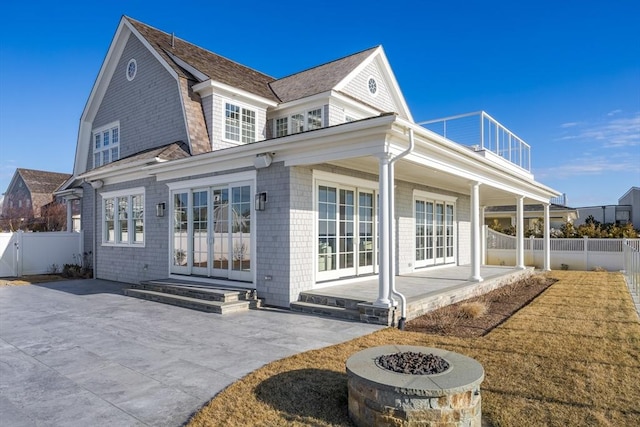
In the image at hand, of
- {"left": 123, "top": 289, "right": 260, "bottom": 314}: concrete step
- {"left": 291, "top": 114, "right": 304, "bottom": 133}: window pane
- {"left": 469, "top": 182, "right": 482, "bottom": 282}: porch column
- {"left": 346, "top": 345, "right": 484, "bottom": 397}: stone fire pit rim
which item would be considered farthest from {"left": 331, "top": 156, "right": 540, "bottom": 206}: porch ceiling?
{"left": 346, "top": 345, "right": 484, "bottom": 397}: stone fire pit rim

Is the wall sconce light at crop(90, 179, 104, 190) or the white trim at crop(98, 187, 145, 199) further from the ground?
the wall sconce light at crop(90, 179, 104, 190)

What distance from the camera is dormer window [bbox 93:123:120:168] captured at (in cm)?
1487

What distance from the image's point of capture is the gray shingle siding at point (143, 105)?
12602 millimetres

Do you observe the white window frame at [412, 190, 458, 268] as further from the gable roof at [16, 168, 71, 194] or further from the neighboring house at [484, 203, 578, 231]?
the gable roof at [16, 168, 71, 194]

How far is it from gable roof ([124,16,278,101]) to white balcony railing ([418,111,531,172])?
5.82 meters

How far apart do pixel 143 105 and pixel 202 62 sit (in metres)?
2.53

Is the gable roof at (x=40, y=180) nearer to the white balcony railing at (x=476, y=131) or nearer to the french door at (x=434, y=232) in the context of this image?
the french door at (x=434, y=232)

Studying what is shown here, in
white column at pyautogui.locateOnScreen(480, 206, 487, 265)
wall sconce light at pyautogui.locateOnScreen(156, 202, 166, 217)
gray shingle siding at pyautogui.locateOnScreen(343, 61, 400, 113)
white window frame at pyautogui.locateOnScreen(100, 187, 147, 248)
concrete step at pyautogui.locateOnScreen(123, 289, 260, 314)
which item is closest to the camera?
concrete step at pyautogui.locateOnScreen(123, 289, 260, 314)

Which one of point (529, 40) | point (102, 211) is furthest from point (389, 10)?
point (102, 211)

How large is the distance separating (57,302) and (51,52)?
1135 cm

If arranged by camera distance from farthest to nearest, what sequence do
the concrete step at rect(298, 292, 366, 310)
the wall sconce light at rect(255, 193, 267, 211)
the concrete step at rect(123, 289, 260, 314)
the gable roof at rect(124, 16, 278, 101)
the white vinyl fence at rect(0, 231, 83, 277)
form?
the white vinyl fence at rect(0, 231, 83, 277) < the gable roof at rect(124, 16, 278, 101) < the wall sconce light at rect(255, 193, 267, 211) < the concrete step at rect(123, 289, 260, 314) < the concrete step at rect(298, 292, 366, 310)

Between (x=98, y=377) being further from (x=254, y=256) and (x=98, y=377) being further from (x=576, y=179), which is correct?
(x=576, y=179)

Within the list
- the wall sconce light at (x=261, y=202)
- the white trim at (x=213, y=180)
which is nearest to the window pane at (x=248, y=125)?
the white trim at (x=213, y=180)

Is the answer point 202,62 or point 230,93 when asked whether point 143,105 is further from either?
point 230,93
